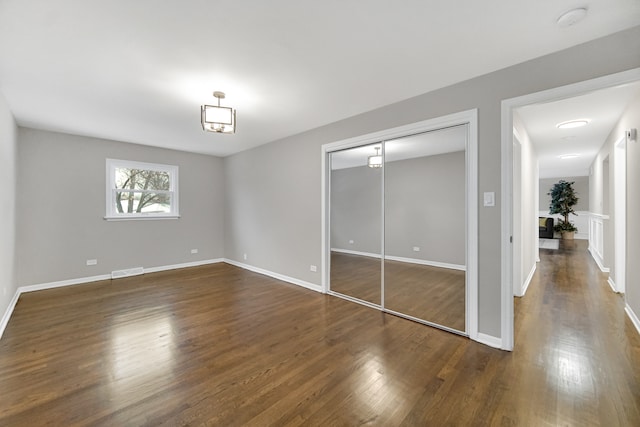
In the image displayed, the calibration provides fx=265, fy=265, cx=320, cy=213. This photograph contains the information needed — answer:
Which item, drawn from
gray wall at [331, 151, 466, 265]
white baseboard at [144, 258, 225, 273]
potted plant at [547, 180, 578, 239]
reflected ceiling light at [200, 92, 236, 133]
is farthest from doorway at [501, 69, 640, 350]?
potted plant at [547, 180, 578, 239]

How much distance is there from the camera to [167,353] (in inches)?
92.1

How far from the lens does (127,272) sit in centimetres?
502

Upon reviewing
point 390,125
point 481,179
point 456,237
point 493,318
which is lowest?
point 493,318

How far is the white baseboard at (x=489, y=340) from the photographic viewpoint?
2.42 metres

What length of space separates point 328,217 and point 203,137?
9.00 feet

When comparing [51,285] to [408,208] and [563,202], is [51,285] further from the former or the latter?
[563,202]

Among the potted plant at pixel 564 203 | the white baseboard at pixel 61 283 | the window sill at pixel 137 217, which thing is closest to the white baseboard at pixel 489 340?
the window sill at pixel 137 217

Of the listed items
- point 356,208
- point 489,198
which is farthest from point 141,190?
point 489,198

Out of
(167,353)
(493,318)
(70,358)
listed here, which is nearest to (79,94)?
(70,358)

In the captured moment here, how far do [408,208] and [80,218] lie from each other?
554 centimetres

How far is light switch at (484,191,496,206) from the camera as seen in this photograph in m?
2.46

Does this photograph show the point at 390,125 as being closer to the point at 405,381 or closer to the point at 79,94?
the point at 405,381

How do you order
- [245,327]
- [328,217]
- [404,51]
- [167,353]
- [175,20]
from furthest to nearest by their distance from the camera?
[328,217]
[245,327]
[167,353]
[404,51]
[175,20]

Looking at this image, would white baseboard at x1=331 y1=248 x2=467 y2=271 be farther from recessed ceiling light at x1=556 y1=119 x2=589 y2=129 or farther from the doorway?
recessed ceiling light at x1=556 y1=119 x2=589 y2=129
